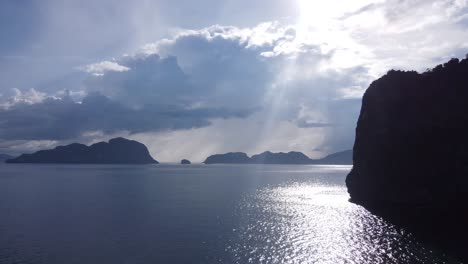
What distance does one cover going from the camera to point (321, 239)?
67.1 m

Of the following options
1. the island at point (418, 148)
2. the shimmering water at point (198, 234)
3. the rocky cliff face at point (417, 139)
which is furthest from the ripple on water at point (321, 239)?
the rocky cliff face at point (417, 139)

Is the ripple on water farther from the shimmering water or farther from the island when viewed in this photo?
the island

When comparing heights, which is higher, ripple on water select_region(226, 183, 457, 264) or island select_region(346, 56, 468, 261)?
island select_region(346, 56, 468, 261)

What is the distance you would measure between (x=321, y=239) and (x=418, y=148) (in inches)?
2132

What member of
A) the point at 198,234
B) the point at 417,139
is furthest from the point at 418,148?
the point at 198,234

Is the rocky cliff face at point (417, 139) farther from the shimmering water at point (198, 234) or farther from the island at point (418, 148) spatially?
the shimmering water at point (198, 234)

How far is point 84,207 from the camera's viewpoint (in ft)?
328

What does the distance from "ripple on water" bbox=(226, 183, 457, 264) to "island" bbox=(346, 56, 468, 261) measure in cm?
1126

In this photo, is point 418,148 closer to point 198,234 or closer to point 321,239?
point 321,239

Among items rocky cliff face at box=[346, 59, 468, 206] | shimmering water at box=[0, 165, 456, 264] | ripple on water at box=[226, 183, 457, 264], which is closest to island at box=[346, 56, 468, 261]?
rocky cliff face at box=[346, 59, 468, 206]

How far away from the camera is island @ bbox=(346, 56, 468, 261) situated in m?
94.3

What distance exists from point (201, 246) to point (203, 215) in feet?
97.1

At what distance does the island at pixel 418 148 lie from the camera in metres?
94.3

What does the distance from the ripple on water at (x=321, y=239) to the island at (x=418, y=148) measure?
36.9 ft
